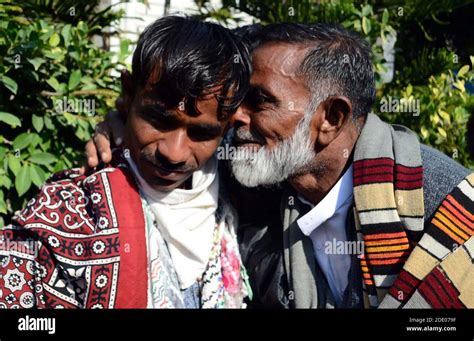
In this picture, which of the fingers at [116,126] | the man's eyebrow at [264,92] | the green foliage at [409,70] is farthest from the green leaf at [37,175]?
the green foliage at [409,70]

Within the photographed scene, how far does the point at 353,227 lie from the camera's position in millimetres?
2795

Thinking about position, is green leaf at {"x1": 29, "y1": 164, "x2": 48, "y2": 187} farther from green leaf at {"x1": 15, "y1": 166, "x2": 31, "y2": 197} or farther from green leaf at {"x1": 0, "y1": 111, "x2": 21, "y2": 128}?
green leaf at {"x1": 0, "y1": 111, "x2": 21, "y2": 128}

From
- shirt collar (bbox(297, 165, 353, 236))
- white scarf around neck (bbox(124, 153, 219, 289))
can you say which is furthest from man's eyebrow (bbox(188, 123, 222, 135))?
shirt collar (bbox(297, 165, 353, 236))

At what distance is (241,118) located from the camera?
2826 millimetres

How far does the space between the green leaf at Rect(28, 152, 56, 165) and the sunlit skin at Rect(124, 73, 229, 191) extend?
31.2 inches

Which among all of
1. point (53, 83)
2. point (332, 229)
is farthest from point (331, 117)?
point (53, 83)

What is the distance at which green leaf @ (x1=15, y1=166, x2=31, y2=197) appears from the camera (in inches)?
119

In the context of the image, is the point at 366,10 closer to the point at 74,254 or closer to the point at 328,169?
the point at 328,169

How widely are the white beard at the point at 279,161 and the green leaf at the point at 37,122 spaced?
1.01 m

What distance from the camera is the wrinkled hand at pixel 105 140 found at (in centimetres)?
260

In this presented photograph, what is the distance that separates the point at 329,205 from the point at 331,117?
38 cm

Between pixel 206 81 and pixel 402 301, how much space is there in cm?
111

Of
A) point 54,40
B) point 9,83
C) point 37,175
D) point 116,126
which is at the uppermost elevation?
point 54,40

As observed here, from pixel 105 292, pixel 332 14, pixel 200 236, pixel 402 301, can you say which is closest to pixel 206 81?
pixel 200 236
